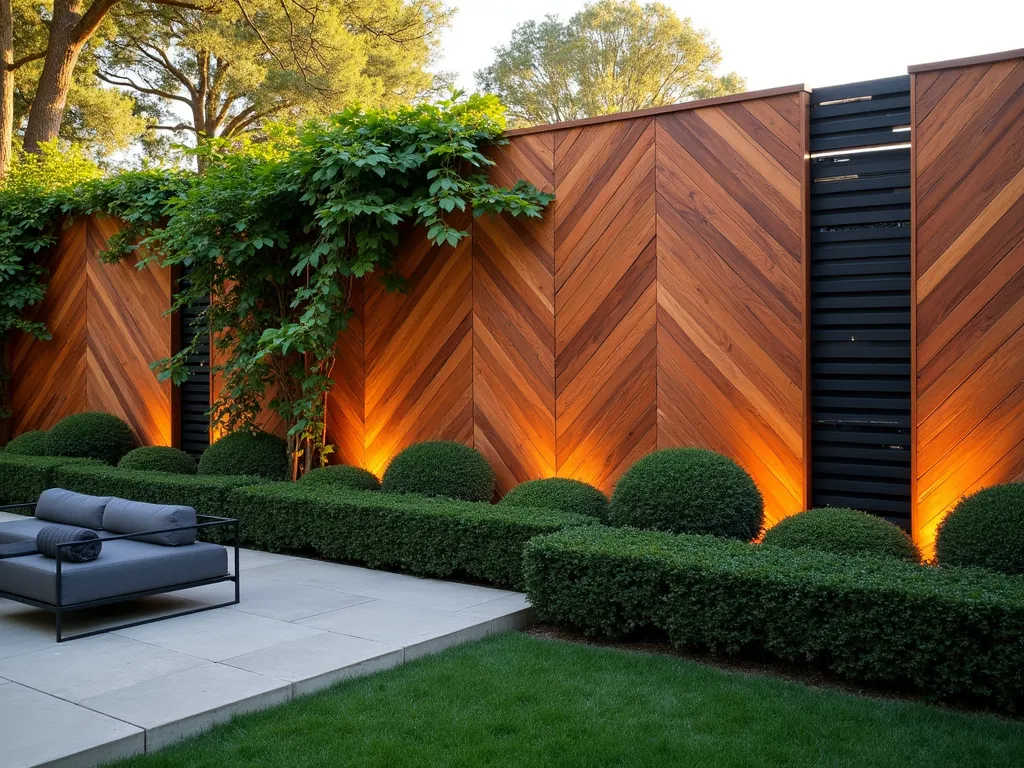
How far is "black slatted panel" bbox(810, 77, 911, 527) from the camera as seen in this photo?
6.38 metres

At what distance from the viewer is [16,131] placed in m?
18.2

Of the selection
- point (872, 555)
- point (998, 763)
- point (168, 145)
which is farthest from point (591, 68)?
point (998, 763)

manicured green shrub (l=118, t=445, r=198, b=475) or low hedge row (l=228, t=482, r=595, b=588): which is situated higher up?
manicured green shrub (l=118, t=445, r=198, b=475)

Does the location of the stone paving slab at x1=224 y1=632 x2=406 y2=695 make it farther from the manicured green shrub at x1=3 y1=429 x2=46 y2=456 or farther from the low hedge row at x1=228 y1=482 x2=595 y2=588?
the manicured green shrub at x1=3 y1=429 x2=46 y2=456

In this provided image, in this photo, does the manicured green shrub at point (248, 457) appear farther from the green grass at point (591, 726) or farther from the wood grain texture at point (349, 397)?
the green grass at point (591, 726)

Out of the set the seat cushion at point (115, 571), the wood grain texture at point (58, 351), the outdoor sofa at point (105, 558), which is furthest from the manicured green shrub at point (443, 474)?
the wood grain texture at point (58, 351)

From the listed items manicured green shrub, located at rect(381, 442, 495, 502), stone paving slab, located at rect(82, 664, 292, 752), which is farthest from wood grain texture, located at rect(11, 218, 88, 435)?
stone paving slab, located at rect(82, 664, 292, 752)

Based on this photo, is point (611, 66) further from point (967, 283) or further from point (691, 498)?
point (691, 498)

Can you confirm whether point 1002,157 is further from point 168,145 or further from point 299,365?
point 168,145

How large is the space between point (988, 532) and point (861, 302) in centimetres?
197

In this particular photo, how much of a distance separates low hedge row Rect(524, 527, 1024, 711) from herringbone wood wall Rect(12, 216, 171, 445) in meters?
7.11

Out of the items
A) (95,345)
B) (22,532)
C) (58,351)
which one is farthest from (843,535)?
(58,351)

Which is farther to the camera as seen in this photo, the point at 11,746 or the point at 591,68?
the point at 591,68

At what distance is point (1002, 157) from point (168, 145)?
18139 mm
